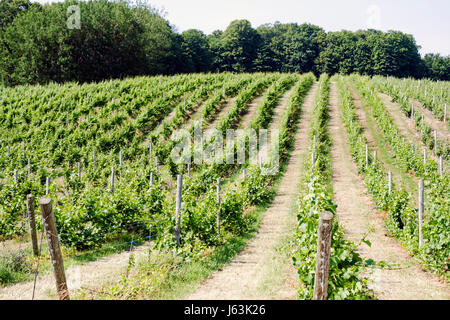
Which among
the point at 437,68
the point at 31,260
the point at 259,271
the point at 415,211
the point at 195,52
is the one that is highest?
the point at 195,52

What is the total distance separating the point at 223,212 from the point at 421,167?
35.5ft

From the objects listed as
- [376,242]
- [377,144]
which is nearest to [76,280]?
[376,242]

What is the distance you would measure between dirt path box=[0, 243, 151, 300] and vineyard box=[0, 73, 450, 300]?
44 millimetres

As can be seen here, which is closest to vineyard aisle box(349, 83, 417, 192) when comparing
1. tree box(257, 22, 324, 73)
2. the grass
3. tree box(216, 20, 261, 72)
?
the grass

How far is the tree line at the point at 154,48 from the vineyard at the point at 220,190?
28.8ft

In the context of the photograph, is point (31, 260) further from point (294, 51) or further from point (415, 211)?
point (294, 51)

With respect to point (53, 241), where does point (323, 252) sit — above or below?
above

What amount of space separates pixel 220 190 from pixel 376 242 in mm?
6375

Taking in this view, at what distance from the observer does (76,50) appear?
127 feet

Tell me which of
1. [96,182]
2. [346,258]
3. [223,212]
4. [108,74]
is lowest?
[96,182]

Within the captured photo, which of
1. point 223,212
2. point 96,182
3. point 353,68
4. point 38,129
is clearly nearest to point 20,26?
point 38,129

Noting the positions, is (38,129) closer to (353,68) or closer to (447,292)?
(447,292)

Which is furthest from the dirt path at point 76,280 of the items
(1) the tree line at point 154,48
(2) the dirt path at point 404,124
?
(1) the tree line at point 154,48

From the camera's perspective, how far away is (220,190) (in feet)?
44.6
